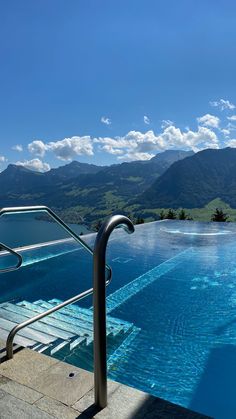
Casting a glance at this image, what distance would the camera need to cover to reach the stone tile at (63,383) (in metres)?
1.73

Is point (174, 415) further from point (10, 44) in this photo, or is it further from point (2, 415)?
point (10, 44)

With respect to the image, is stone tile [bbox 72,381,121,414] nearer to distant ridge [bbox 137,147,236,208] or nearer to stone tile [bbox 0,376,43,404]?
stone tile [bbox 0,376,43,404]

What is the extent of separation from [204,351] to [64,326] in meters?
1.73

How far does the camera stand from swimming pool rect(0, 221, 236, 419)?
3271mm

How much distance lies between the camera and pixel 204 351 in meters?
3.90

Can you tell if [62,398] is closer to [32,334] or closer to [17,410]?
[17,410]

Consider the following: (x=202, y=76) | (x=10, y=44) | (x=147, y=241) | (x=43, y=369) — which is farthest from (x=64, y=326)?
(x=202, y=76)

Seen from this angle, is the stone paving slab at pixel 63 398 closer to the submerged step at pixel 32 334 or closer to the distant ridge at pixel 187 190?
the submerged step at pixel 32 334

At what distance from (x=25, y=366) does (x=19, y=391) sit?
0.26 meters

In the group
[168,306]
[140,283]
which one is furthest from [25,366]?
[140,283]

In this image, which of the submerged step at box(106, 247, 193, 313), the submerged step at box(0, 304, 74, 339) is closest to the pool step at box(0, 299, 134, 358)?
the submerged step at box(0, 304, 74, 339)

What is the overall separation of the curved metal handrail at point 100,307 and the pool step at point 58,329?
49.9 inches

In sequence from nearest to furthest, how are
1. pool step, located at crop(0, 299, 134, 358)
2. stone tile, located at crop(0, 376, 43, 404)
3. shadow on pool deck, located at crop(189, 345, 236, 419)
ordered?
1. stone tile, located at crop(0, 376, 43, 404)
2. shadow on pool deck, located at crop(189, 345, 236, 419)
3. pool step, located at crop(0, 299, 134, 358)

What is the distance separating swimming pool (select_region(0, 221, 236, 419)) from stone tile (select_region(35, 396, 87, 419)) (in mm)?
1739
